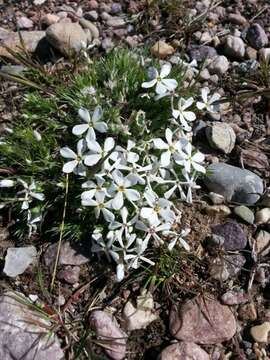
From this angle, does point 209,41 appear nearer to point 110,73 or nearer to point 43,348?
point 110,73

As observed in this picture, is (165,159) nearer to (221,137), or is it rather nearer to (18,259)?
(221,137)

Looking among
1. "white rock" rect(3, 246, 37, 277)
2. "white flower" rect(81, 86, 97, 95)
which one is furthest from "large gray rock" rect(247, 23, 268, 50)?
"white rock" rect(3, 246, 37, 277)

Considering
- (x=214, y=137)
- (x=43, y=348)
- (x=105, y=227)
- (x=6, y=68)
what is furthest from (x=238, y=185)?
(x=6, y=68)

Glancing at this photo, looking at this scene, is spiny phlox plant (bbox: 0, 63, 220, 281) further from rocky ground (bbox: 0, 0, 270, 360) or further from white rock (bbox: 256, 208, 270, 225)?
white rock (bbox: 256, 208, 270, 225)

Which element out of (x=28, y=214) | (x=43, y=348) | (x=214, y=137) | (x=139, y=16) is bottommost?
(x=43, y=348)

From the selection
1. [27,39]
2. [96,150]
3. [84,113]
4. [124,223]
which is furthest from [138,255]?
[27,39]

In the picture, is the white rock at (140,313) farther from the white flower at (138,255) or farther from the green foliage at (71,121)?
the green foliage at (71,121)

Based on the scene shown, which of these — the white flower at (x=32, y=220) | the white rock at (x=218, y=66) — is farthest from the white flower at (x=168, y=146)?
the white rock at (x=218, y=66)
